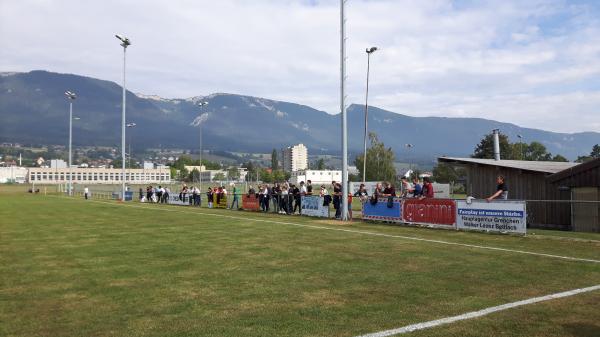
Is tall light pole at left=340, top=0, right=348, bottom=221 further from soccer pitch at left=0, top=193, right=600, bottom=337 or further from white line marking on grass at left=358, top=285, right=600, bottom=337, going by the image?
white line marking on grass at left=358, top=285, right=600, bottom=337

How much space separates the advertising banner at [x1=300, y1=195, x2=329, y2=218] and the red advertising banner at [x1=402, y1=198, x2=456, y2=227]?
215 inches

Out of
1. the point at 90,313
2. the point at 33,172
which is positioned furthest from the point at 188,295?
the point at 33,172

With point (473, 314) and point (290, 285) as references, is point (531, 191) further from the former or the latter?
point (473, 314)

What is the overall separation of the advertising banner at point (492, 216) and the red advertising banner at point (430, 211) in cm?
31

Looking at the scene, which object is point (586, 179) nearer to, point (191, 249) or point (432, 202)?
point (432, 202)

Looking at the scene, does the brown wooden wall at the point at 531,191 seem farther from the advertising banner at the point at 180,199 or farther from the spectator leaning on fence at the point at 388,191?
the advertising banner at the point at 180,199

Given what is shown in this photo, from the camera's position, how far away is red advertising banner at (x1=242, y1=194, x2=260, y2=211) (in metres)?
31.3

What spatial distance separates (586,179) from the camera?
24.5 meters

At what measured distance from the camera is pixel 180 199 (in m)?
41.5

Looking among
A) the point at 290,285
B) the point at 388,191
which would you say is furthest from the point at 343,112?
Answer: the point at 290,285

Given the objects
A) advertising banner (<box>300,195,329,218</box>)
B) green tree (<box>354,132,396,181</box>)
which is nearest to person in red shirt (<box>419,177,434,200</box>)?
advertising banner (<box>300,195,329,218</box>)

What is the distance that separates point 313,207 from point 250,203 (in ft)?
23.7

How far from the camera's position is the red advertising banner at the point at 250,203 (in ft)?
103

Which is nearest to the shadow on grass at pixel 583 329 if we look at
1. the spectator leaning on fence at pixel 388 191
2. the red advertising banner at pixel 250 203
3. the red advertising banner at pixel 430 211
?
the red advertising banner at pixel 430 211
